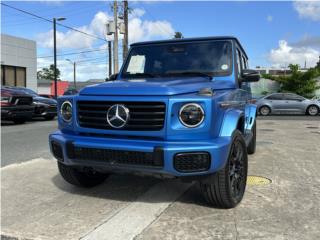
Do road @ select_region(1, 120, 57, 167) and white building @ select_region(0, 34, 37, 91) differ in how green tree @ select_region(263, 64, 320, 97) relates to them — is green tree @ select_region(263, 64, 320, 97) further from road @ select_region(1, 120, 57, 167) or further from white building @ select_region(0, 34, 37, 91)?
road @ select_region(1, 120, 57, 167)

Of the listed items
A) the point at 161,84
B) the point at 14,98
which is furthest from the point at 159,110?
the point at 14,98

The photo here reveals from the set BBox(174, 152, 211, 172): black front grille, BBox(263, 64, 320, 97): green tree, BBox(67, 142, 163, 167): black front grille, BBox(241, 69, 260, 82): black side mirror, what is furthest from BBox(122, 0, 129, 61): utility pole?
BBox(174, 152, 211, 172): black front grille

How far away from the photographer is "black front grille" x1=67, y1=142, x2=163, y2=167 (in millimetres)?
4227

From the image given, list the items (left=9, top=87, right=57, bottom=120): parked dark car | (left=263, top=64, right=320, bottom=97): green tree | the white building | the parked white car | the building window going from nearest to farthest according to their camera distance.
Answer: (left=9, top=87, right=57, bottom=120): parked dark car < the parked white car < (left=263, top=64, right=320, bottom=97): green tree < the building window < the white building

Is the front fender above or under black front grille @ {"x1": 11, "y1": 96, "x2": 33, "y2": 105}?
above

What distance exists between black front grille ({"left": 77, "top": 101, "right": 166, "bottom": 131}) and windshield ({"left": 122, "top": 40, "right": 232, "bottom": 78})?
128 centimetres

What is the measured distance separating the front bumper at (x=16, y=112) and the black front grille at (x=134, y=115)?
11917mm

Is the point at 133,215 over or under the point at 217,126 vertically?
under

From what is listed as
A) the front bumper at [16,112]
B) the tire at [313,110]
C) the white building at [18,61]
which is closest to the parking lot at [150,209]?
the front bumper at [16,112]

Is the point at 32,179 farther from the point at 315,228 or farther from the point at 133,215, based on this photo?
the point at 315,228

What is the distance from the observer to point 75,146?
4637 millimetres

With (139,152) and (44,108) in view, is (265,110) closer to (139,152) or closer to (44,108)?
(44,108)

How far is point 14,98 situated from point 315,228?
1384 centimetres

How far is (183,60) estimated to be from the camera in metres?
5.81
